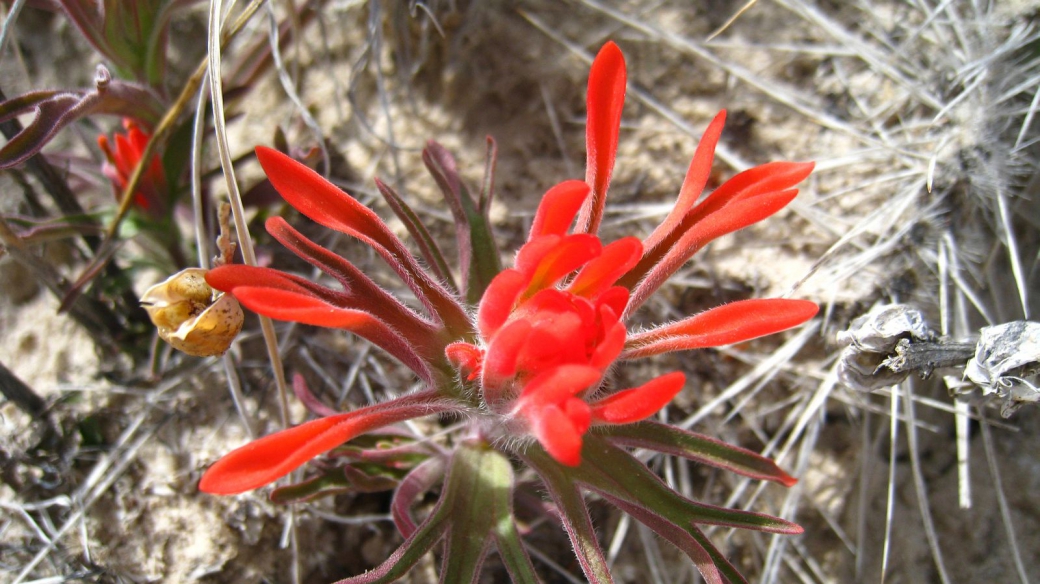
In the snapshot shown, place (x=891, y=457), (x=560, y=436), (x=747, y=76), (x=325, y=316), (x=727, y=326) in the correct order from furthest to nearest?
(x=747, y=76) → (x=891, y=457) → (x=727, y=326) → (x=325, y=316) → (x=560, y=436)

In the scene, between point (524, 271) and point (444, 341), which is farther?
point (444, 341)

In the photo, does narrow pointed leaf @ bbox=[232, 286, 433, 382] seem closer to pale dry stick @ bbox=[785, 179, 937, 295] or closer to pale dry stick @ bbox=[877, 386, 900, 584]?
pale dry stick @ bbox=[785, 179, 937, 295]

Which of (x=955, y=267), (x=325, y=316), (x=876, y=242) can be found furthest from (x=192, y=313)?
(x=955, y=267)

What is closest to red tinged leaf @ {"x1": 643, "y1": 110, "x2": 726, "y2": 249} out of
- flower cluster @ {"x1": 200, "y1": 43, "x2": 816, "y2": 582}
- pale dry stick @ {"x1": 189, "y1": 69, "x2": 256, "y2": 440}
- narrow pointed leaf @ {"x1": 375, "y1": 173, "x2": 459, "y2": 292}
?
flower cluster @ {"x1": 200, "y1": 43, "x2": 816, "y2": 582}

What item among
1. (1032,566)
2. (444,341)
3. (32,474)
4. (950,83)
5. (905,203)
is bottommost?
(1032,566)

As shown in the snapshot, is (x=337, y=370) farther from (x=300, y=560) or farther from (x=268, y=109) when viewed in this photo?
(x=268, y=109)

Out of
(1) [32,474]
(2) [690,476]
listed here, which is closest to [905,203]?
(2) [690,476]

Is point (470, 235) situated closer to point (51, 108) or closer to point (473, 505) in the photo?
point (473, 505)
